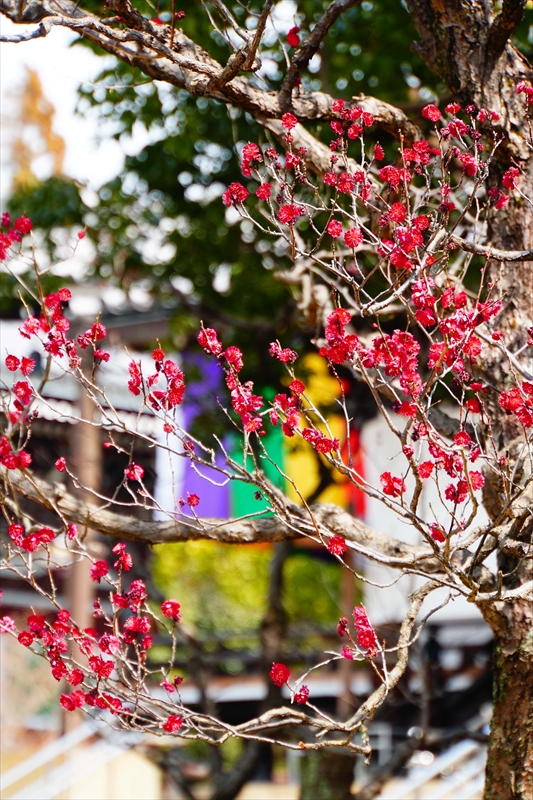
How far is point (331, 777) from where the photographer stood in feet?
21.4

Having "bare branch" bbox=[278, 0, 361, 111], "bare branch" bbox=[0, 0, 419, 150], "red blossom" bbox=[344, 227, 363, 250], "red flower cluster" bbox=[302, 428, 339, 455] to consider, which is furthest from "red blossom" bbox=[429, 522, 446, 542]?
"bare branch" bbox=[278, 0, 361, 111]

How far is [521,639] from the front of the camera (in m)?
3.48

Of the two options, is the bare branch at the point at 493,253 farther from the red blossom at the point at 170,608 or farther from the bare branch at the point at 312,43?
the red blossom at the point at 170,608

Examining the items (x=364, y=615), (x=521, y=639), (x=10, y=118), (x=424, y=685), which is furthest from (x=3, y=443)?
(x=10, y=118)

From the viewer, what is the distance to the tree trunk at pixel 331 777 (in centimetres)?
652

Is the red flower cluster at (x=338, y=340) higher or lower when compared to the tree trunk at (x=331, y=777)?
higher

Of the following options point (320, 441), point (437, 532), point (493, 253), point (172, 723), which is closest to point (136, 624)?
point (172, 723)

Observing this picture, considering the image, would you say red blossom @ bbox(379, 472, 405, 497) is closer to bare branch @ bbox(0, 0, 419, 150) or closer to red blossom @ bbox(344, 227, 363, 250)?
red blossom @ bbox(344, 227, 363, 250)

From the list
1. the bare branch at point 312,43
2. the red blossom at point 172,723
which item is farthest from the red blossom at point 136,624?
the bare branch at point 312,43

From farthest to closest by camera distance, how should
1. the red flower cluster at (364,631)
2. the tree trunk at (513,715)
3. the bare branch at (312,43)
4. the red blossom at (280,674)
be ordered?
1. the bare branch at (312,43)
2. the tree trunk at (513,715)
3. the red blossom at (280,674)
4. the red flower cluster at (364,631)

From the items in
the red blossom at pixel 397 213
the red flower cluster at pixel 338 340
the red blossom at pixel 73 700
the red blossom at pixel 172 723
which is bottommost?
the red blossom at pixel 172 723

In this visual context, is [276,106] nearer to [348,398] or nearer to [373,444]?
[348,398]

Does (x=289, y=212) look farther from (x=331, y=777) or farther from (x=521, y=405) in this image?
(x=331, y=777)

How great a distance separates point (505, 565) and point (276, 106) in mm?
2257
